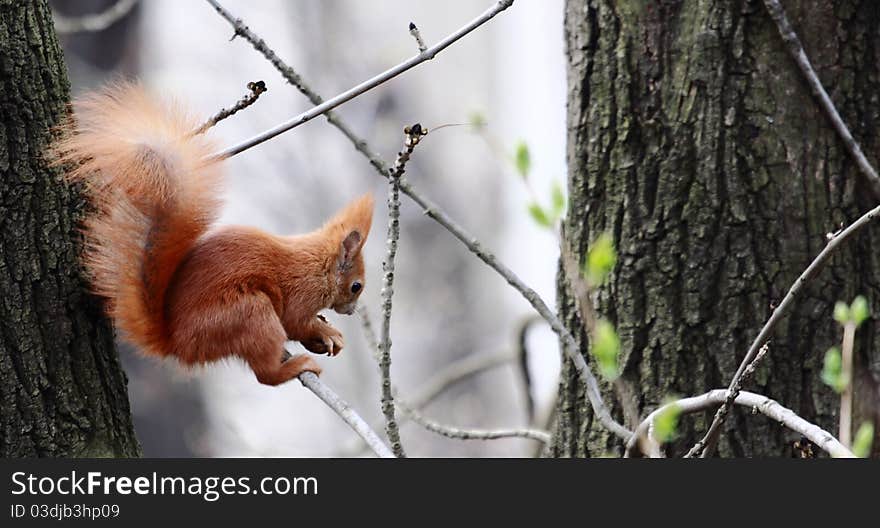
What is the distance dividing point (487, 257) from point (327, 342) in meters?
0.89

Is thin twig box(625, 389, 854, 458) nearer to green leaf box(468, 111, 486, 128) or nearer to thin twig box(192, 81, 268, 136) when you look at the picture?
green leaf box(468, 111, 486, 128)

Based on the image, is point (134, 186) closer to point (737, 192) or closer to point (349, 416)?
point (349, 416)

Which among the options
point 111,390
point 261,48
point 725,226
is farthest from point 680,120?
point 111,390

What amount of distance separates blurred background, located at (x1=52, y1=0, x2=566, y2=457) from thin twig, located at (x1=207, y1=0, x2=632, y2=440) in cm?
357

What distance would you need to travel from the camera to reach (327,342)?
2178 mm

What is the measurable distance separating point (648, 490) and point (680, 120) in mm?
901

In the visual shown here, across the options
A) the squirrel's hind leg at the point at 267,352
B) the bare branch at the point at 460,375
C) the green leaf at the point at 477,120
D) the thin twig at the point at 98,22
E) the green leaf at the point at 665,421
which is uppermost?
the thin twig at the point at 98,22

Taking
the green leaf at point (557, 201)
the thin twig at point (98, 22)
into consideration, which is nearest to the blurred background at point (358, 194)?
the thin twig at point (98, 22)

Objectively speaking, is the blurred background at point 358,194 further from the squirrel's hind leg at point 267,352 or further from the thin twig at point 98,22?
the squirrel's hind leg at point 267,352

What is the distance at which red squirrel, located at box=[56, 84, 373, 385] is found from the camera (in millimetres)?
1560

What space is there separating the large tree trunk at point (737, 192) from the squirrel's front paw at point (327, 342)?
2.01 feet

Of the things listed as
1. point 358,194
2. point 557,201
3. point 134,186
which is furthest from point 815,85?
point 358,194

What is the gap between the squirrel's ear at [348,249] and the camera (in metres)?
2.21

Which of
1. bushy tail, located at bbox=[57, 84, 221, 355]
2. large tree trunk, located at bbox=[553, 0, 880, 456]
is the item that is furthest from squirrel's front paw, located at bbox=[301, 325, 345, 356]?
large tree trunk, located at bbox=[553, 0, 880, 456]
